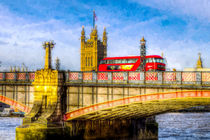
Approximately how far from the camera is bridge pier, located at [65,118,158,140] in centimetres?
3350

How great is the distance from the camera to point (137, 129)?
42375 mm

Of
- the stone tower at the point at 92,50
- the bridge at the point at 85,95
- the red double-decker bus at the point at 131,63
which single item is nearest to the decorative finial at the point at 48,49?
the bridge at the point at 85,95

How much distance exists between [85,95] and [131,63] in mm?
21483

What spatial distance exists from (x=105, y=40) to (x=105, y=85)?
137427mm

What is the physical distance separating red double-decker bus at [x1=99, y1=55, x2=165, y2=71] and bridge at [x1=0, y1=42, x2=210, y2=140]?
598 inches

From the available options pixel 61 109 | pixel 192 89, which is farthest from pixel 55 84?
pixel 192 89

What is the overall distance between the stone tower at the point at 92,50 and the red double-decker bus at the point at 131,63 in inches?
4132

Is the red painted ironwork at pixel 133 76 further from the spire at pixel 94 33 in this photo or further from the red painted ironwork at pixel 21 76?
the spire at pixel 94 33

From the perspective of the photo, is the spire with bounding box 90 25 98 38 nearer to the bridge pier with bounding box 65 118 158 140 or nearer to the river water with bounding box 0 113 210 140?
the river water with bounding box 0 113 210 140

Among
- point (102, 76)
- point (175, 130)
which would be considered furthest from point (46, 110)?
point (175, 130)

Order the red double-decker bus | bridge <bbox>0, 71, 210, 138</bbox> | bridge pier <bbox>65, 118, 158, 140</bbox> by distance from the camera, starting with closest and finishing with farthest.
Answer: bridge <bbox>0, 71, 210, 138</bbox>
bridge pier <bbox>65, 118, 158, 140</bbox>
the red double-decker bus

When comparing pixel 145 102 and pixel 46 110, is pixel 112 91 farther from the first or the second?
pixel 46 110

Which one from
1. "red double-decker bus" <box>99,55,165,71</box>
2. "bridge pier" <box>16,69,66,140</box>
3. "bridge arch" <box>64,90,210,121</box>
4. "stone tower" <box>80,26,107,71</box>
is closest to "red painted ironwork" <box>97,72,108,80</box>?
"bridge arch" <box>64,90,210,121</box>

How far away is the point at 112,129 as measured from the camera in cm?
3853
